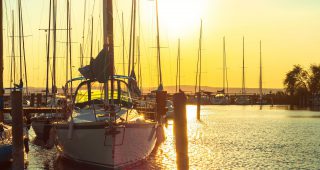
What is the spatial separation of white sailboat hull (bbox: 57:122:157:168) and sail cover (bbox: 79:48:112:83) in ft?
6.82

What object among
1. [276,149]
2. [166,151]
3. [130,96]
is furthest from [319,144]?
[130,96]

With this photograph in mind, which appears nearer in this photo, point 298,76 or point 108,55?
point 108,55

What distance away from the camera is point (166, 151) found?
35.0 metres

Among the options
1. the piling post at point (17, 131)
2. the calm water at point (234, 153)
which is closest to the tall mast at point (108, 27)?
the piling post at point (17, 131)

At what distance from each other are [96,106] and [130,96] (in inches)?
107

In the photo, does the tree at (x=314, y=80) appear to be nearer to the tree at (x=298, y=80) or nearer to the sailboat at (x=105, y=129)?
the tree at (x=298, y=80)

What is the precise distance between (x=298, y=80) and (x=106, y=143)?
108636 millimetres

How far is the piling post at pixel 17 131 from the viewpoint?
23.1m

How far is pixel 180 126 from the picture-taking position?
2017 centimetres

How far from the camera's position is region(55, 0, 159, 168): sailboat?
23703mm

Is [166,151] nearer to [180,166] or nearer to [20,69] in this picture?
[180,166]

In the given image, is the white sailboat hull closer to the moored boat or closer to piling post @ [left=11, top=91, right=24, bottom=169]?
the moored boat

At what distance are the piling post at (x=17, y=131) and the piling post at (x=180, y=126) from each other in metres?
6.57

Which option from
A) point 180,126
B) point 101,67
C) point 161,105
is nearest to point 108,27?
point 101,67
